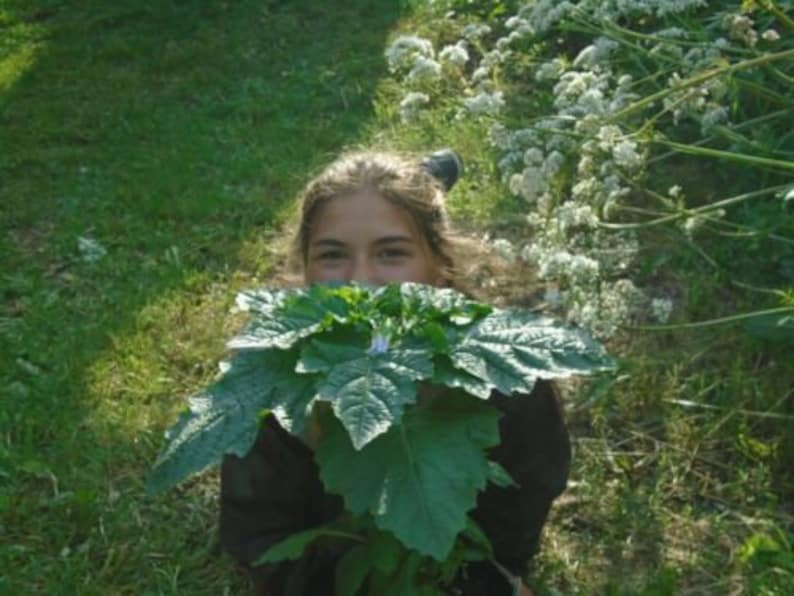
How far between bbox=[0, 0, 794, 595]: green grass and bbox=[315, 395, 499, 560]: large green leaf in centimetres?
96

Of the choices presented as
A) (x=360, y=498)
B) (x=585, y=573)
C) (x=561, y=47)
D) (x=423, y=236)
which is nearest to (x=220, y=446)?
(x=360, y=498)

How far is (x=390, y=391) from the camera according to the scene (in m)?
1.37

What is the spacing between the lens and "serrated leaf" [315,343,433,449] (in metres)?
1.34

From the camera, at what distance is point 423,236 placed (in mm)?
2387

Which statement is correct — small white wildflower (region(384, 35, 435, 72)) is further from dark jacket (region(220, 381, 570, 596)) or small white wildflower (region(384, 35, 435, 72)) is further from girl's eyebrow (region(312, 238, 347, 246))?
dark jacket (region(220, 381, 570, 596))

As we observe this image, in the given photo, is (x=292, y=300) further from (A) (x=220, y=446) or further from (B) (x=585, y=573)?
(B) (x=585, y=573)

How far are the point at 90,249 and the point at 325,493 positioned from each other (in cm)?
198

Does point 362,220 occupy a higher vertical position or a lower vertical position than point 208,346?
higher

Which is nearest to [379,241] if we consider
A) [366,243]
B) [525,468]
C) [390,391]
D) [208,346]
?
[366,243]

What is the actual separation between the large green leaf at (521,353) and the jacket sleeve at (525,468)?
68cm

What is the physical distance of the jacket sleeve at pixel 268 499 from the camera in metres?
2.18

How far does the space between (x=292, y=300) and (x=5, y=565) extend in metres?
1.18

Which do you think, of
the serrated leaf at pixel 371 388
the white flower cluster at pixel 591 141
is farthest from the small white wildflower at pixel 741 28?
the serrated leaf at pixel 371 388

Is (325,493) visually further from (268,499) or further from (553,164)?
(553,164)
